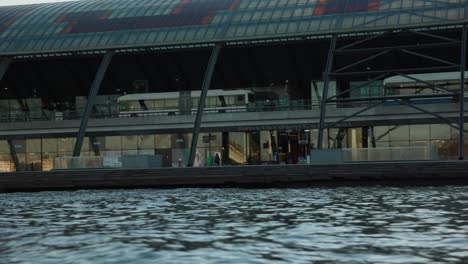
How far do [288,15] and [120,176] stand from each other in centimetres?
2494

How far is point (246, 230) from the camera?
60.8 ft

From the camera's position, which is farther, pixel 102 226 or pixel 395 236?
pixel 102 226

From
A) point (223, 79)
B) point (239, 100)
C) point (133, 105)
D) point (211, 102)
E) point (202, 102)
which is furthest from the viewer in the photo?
point (223, 79)

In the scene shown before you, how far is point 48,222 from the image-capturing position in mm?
22438

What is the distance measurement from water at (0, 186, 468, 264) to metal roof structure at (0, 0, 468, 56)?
30.4 meters

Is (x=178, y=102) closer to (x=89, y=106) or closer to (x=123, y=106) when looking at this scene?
(x=123, y=106)

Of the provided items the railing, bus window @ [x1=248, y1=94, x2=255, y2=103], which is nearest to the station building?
bus window @ [x1=248, y1=94, x2=255, y2=103]

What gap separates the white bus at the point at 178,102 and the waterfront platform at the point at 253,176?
24.8m

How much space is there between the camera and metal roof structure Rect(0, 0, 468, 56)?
58281 mm

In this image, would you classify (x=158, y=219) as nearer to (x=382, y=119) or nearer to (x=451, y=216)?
(x=451, y=216)

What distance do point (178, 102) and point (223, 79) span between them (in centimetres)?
960

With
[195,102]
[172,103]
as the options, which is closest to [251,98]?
[195,102]

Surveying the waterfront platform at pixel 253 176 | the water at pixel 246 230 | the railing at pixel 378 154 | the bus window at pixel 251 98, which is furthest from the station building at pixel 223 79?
the water at pixel 246 230

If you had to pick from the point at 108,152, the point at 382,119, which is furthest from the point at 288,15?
the point at 108,152
